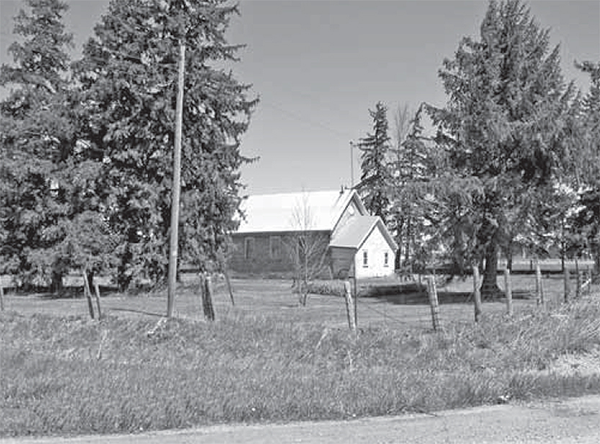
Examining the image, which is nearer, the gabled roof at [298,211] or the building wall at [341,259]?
Answer: the building wall at [341,259]

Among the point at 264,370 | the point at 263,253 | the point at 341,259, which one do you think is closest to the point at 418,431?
the point at 264,370

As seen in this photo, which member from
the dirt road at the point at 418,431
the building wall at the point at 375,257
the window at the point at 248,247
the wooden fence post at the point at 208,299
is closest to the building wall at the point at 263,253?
the window at the point at 248,247

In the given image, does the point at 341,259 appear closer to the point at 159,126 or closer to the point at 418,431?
the point at 159,126

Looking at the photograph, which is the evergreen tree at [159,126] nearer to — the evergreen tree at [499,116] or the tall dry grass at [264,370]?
the evergreen tree at [499,116]

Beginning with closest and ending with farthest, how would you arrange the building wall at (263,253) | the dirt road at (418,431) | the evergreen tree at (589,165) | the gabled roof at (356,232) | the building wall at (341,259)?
the dirt road at (418,431), the evergreen tree at (589,165), the building wall at (341,259), the gabled roof at (356,232), the building wall at (263,253)

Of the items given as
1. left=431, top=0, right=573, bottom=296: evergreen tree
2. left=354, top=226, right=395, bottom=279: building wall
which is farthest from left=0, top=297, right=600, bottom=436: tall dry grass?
left=354, top=226, right=395, bottom=279: building wall

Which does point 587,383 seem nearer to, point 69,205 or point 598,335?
point 598,335

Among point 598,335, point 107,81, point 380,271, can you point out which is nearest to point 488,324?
point 598,335

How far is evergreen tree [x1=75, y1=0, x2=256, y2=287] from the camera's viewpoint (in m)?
31.3

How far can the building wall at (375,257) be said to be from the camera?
52.8 m

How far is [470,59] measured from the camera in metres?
26.3

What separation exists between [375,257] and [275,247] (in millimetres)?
8188

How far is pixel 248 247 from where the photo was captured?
2215 inches

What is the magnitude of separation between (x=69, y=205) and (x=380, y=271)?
29.4 meters
